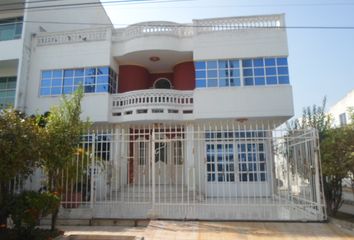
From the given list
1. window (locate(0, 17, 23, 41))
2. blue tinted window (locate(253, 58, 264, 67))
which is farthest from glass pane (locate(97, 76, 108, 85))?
blue tinted window (locate(253, 58, 264, 67))

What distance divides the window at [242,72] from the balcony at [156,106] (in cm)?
105

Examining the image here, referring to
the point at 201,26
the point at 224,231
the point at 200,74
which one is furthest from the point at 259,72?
the point at 224,231

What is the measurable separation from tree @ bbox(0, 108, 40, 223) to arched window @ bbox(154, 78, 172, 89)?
390 inches

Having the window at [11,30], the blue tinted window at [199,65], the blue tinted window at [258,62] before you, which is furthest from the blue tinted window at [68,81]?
the blue tinted window at [258,62]

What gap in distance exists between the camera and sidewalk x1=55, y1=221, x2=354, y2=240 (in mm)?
6917

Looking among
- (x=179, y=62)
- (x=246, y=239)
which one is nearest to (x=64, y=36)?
(x=179, y=62)

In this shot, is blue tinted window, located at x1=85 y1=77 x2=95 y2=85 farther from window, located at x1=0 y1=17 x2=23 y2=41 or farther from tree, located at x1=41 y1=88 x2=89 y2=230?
tree, located at x1=41 y1=88 x2=89 y2=230

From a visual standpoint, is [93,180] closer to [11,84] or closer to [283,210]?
[283,210]

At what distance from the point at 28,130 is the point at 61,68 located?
8.35 m

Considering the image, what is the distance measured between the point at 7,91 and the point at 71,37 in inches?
168

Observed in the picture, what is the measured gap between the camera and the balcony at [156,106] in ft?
44.2

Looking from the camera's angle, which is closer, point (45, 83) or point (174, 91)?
point (174, 91)

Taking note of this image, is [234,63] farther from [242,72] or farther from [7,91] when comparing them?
[7,91]

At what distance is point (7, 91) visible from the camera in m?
15.7
